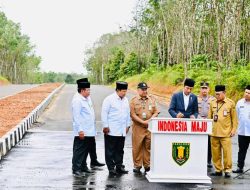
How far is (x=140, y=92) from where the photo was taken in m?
9.93

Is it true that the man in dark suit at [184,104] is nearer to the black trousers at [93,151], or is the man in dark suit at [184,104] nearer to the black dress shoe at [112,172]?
the black dress shoe at [112,172]

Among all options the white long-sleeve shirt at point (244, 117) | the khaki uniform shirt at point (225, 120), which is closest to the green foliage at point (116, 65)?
the white long-sleeve shirt at point (244, 117)

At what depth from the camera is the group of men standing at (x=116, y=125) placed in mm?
9984

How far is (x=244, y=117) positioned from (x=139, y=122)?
6.56 feet

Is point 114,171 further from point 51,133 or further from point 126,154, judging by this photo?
point 51,133

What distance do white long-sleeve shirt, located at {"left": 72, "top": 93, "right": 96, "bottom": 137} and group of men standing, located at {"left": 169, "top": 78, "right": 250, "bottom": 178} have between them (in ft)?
4.97

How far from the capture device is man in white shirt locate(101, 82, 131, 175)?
9977 mm

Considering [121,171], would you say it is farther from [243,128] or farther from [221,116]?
[243,128]

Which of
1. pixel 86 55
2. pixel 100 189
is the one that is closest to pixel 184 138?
pixel 100 189

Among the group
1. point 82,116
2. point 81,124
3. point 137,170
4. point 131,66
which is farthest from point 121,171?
point 131,66

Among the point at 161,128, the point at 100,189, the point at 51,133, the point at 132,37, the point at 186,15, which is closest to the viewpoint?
the point at 100,189

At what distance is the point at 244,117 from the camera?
33.4ft

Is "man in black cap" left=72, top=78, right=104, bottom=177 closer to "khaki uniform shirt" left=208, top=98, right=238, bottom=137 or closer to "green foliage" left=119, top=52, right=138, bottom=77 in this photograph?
"khaki uniform shirt" left=208, top=98, right=238, bottom=137

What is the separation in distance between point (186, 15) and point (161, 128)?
34.6 meters
